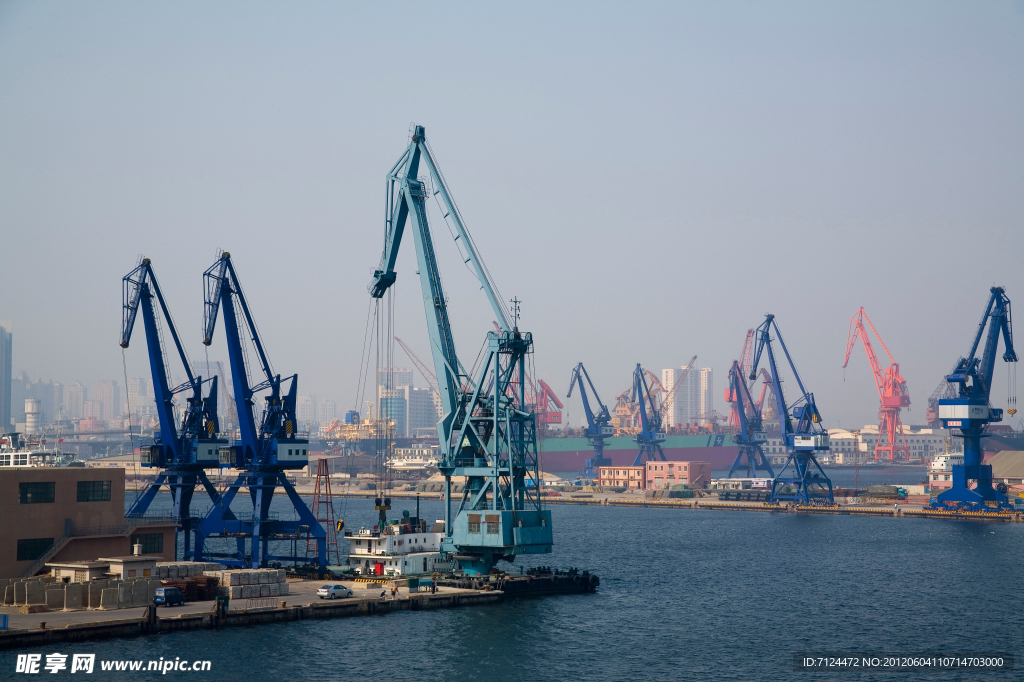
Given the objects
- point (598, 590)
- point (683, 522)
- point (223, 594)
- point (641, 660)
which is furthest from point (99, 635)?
point (683, 522)

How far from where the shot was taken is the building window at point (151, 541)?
202ft

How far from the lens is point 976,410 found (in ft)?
387

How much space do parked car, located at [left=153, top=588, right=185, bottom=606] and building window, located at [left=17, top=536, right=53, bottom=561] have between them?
25.9ft

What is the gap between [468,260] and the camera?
70688 millimetres

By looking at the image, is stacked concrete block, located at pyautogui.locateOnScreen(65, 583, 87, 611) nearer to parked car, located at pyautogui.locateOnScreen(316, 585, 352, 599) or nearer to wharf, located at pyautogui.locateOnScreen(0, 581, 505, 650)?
wharf, located at pyautogui.locateOnScreen(0, 581, 505, 650)

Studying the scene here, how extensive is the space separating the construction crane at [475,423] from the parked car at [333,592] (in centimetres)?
922

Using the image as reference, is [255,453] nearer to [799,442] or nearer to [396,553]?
[396,553]

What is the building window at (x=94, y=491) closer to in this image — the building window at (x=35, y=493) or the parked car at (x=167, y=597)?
the building window at (x=35, y=493)

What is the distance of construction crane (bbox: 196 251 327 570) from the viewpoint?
67.3 metres

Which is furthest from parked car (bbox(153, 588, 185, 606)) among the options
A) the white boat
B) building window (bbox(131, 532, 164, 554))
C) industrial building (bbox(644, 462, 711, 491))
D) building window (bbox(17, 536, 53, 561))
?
industrial building (bbox(644, 462, 711, 491))

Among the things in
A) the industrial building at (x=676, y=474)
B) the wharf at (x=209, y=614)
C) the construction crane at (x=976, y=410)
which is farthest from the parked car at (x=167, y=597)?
the industrial building at (x=676, y=474)

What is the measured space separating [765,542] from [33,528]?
62.4m

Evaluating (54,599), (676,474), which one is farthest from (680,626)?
(676,474)

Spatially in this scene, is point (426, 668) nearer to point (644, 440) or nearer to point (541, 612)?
point (541, 612)
